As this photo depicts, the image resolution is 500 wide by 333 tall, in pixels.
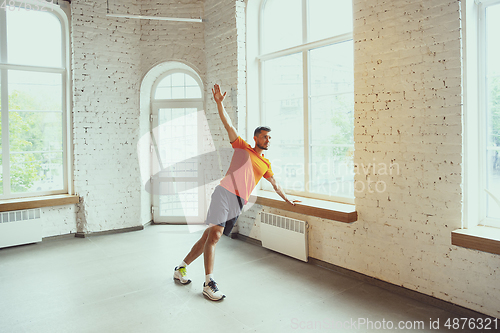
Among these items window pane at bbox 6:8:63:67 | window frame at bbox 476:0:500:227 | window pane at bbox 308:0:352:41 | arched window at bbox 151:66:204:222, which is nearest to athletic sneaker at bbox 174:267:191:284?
arched window at bbox 151:66:204:222

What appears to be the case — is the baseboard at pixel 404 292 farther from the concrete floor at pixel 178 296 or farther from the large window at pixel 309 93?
the large window at pixel 309 93

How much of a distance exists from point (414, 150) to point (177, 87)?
4.15 meters

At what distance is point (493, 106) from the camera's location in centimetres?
294

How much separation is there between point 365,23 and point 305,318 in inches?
109

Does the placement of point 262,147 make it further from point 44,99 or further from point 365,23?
point 44,99

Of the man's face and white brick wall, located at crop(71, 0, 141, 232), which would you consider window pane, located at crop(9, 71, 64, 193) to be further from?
the man's face

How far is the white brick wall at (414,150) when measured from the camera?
2.87 meters

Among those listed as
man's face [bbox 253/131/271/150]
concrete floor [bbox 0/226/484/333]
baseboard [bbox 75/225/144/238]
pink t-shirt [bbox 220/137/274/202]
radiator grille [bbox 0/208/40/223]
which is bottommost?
concrete floor [bbox 0/226/484/333]

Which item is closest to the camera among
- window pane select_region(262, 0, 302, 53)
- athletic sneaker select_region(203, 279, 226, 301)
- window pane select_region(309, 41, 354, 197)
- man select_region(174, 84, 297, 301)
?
athletic sneaker select_region(203, 279, 226, 301)

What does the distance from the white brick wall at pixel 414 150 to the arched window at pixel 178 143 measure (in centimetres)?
308

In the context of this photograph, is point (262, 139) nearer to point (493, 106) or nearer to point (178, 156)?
point (493, 106)

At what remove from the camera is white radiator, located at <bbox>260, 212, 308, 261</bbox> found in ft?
13.7

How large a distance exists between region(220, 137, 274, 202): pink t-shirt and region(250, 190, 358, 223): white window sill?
2.57ft

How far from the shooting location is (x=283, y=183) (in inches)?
191
